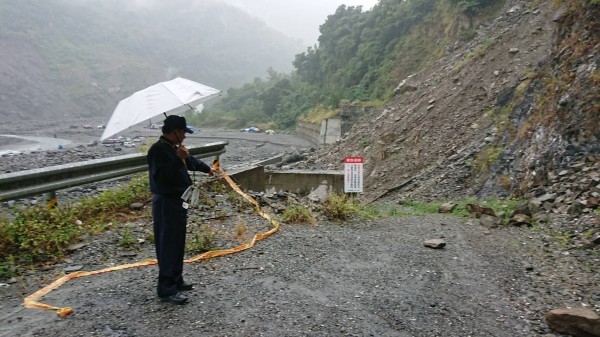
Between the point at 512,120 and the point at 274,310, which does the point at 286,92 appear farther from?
the point at 274,310

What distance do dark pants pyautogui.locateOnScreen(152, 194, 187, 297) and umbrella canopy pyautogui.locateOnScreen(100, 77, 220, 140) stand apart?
1.29 m

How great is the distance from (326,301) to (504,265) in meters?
2.46

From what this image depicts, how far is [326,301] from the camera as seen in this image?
412 centimetres

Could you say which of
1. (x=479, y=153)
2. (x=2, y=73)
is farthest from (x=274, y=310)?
(x=2, y=73)

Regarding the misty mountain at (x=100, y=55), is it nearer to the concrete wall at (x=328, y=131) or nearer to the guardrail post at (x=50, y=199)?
the concrete wall at (x=328, y=131)

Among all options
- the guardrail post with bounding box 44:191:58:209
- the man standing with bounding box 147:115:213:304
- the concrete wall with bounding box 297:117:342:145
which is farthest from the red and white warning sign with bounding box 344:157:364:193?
the concrete wall with bounding box 297:117:342:145

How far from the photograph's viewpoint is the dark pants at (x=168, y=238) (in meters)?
3.95

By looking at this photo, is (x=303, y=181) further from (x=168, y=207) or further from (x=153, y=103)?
(x=168, y=207)

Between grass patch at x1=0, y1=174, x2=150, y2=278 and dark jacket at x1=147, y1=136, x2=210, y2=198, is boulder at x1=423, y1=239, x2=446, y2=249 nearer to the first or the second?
dark jacket at x1=147, y1=136, x2=210, y2=198

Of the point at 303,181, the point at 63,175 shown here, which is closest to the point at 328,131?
the point at 303,181

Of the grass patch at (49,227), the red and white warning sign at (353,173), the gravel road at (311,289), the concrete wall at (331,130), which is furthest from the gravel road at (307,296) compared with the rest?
the concrete wall at (331,130)

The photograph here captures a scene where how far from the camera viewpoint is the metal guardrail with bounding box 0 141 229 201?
509 centimetres

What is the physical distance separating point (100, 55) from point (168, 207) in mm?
124768

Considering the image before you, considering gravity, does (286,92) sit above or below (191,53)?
below
